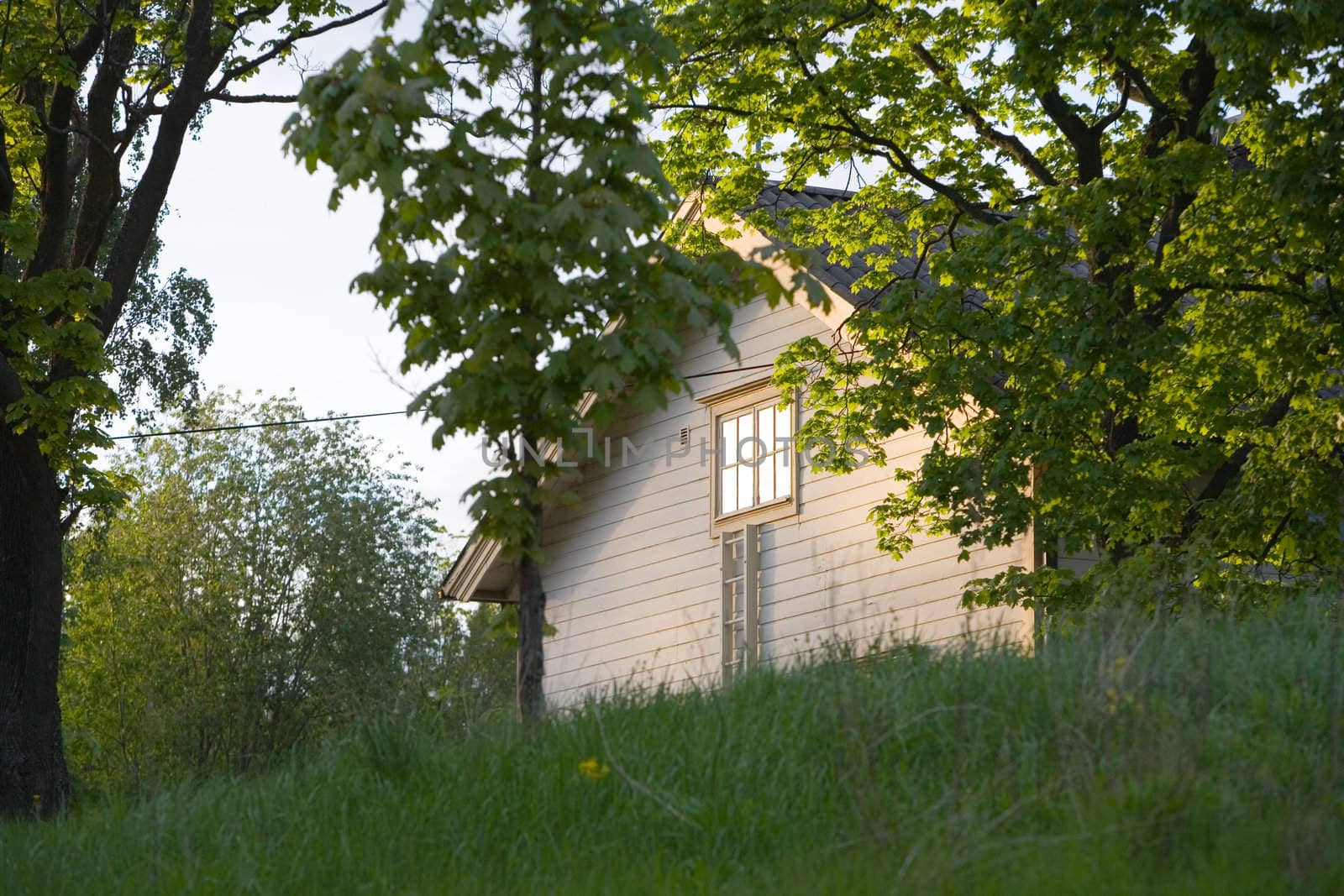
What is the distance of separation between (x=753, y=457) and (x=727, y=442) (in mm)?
593

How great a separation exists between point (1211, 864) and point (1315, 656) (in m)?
2.08

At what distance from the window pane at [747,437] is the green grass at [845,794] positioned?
993 cm

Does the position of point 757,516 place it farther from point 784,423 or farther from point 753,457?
point 784,423

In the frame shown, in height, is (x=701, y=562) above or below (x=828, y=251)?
below

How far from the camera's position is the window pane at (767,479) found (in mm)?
17250

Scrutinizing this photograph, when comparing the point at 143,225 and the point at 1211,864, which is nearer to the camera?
the point at 1211,864

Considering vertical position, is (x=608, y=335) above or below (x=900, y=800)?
above

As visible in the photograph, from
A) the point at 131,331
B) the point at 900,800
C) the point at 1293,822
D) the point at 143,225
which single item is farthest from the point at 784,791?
the point at 131,331

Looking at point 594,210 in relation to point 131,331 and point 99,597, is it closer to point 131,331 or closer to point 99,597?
point 131,331

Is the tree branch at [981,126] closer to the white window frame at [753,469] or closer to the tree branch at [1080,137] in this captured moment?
the tree branch at [1080,137]

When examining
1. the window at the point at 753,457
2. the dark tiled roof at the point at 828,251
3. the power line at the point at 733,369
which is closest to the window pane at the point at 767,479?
the window at the point at 753,457

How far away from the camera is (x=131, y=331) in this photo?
30203mm

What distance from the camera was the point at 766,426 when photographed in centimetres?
1761

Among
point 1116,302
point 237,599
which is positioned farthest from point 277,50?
point 237,599
